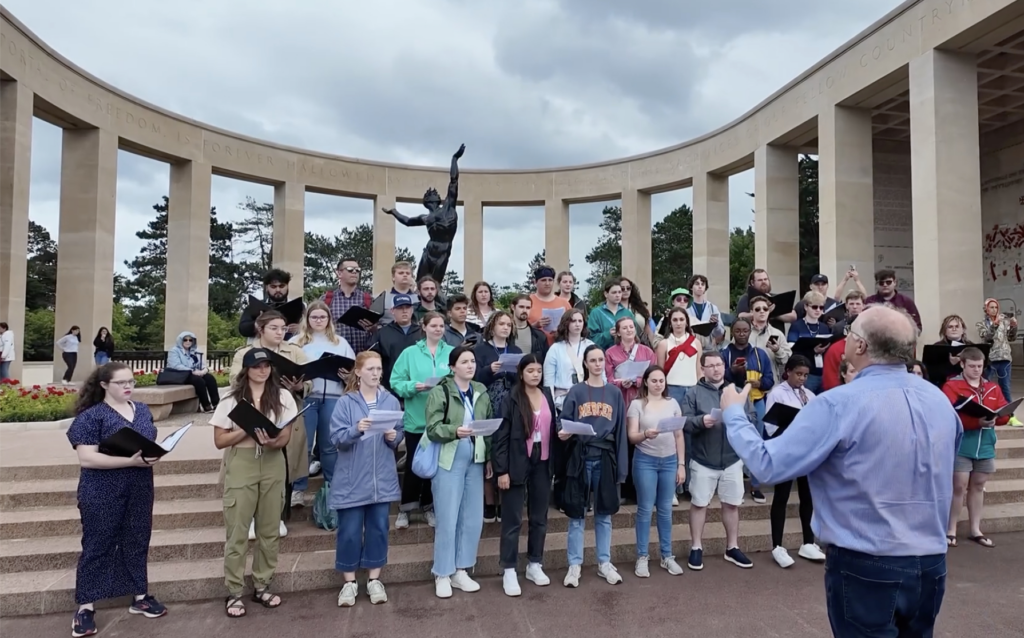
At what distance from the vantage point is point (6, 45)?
13.9 metres

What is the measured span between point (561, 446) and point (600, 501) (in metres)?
0.51

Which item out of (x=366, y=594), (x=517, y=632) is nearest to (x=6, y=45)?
(x=366, y=594)

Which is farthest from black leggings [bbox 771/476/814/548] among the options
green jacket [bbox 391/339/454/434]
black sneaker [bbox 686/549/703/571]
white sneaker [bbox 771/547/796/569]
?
green jacket [bbox 391/339/454/434]

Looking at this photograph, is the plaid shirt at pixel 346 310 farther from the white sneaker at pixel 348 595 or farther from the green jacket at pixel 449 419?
the white sneaker at pixel 348 595

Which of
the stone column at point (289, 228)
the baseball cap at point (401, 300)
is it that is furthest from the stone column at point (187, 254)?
the baseball cap at point (401, 300)

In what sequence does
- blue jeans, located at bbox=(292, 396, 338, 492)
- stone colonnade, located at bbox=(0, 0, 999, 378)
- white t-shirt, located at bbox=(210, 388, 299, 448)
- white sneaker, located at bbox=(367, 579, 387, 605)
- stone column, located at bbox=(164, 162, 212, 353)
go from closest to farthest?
1. white t-shirt, located at bbox=(210, 388, 299, 448)
2. white sneaker, located at bbox=(367, 579, 387, 605)
3. blue jeans, located at bbox=(292, 396, 338, 492)
4. stone colonnade, located at bbox=(0, 0, 999, 378)
5. stone column, located at bbox=(164, 162, 212, 353)

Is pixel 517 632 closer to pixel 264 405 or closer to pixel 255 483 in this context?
pixel 255 483

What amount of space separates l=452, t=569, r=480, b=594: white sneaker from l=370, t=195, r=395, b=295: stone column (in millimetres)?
16796

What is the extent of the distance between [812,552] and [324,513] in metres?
4.15

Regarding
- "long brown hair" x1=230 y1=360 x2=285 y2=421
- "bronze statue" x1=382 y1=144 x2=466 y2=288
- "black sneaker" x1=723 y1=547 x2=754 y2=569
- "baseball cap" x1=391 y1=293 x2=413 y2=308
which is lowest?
"black sneaker" x1=723 y1=547 x2=754 y2=569

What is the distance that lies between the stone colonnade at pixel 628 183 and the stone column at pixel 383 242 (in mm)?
60

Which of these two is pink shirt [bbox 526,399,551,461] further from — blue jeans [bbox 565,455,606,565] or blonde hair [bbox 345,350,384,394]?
blonde hair [bbox 345,350,384,394]

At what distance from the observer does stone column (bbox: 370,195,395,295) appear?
2067cm

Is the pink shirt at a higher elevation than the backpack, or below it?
higher
